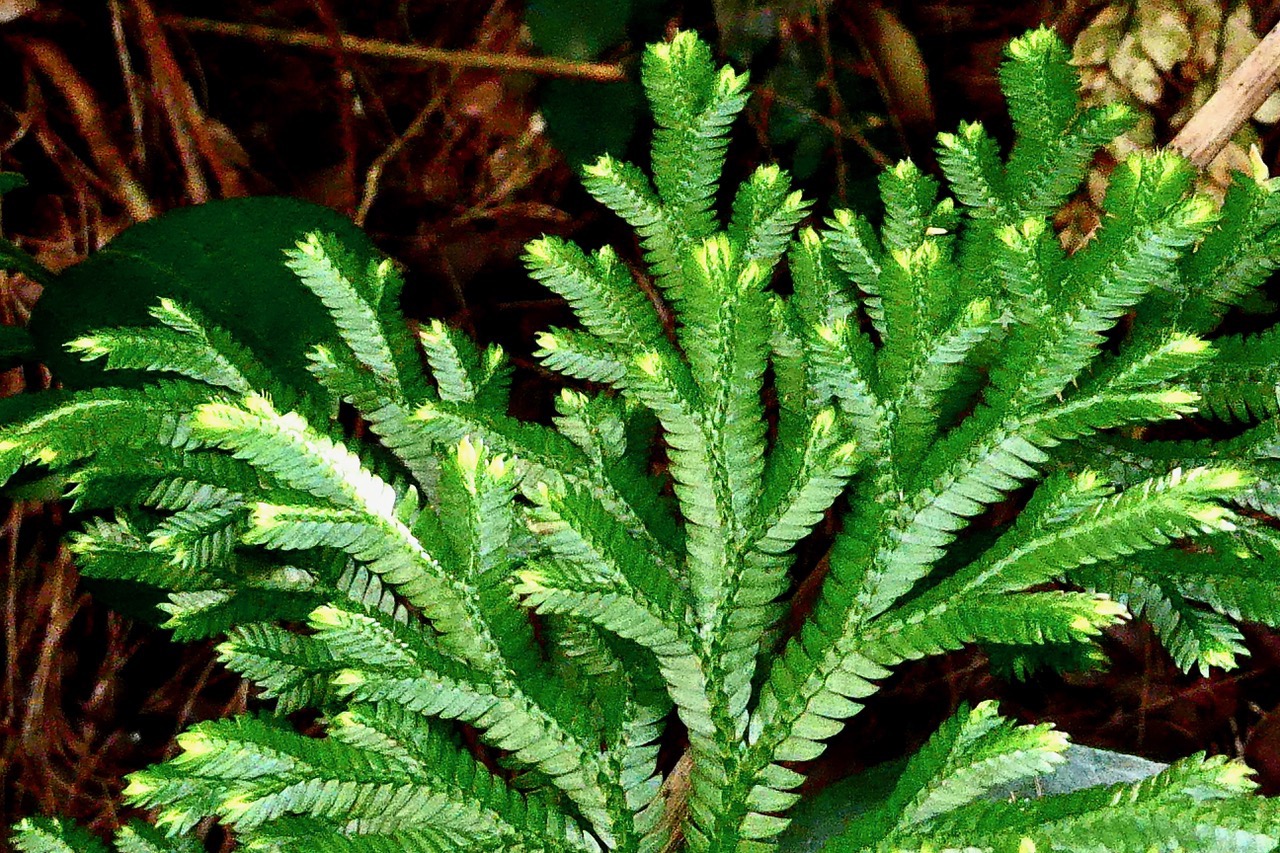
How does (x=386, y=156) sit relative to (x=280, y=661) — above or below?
above

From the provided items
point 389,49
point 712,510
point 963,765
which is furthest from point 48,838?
point 389,49

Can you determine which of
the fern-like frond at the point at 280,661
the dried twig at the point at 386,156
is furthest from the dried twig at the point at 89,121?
the fern-like frond at the point at 280,661

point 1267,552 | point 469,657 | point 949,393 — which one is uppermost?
point 949,393

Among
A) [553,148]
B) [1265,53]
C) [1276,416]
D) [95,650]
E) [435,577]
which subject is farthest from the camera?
[553,148]

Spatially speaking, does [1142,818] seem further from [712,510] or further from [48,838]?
[48,838]

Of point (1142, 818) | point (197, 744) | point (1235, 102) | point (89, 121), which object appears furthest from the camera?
point (89, 121)

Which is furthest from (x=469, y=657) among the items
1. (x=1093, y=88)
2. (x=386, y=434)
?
(x=1093, y=88)

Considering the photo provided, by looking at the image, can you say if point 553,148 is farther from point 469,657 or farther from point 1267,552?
point 1267,552
